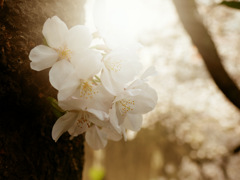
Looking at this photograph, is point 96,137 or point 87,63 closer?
point 87,63

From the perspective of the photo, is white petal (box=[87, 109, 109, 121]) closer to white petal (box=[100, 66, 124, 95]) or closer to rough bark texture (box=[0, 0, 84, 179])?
white petal (box=[100, 66, 124, 95])

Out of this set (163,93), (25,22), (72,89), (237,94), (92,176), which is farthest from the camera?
(92,176)

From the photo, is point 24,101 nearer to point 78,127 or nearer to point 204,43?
point 78,127

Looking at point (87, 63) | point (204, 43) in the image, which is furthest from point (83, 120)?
point (204, 43)

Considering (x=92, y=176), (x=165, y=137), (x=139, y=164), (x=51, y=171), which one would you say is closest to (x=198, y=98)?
(x=165, y=137)

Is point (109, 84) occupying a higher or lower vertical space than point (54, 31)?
lower

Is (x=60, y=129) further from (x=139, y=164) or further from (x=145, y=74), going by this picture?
(x=139, y=164)

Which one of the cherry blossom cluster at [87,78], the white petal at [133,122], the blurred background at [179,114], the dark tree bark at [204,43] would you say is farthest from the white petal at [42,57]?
the blurred background at [179,114]
